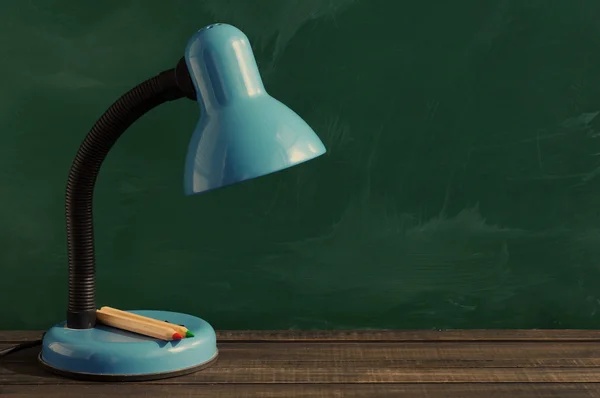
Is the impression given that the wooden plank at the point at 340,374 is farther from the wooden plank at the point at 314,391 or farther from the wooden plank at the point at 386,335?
the wooden plank at the point at 386,335

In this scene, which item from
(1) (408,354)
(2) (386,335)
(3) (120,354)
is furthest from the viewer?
(2) (386,335)

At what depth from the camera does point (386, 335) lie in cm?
134

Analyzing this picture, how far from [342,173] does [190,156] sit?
1.39ft

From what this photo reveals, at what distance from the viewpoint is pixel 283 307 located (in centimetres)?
139

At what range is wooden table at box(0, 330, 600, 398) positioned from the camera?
104cm

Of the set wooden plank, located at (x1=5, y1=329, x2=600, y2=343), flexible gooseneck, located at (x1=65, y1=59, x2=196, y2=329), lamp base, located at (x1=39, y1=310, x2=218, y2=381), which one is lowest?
wooden plank, located at (x1=5, y1=329, x2=600, y2=343)

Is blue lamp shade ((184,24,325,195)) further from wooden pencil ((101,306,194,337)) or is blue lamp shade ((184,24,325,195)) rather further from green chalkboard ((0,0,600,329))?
green chalkboard ((0,0,600,329))

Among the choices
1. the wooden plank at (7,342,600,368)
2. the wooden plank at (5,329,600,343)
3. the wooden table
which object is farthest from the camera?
the wooden plank at (5,329,600,343)

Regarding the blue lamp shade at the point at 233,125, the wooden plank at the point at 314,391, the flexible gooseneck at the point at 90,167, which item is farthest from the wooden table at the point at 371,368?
the blue lamp shade at the point at 233,125

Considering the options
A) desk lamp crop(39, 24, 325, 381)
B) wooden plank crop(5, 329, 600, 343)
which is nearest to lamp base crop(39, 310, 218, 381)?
desk lamp crop(39, 24, 325, 381)

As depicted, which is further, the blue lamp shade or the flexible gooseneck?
the flexible gooseneck

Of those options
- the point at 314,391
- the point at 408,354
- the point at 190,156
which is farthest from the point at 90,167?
the point at 408,354

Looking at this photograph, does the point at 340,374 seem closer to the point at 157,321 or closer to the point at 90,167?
the point at 157,321

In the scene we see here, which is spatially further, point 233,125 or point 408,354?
point 408,354
